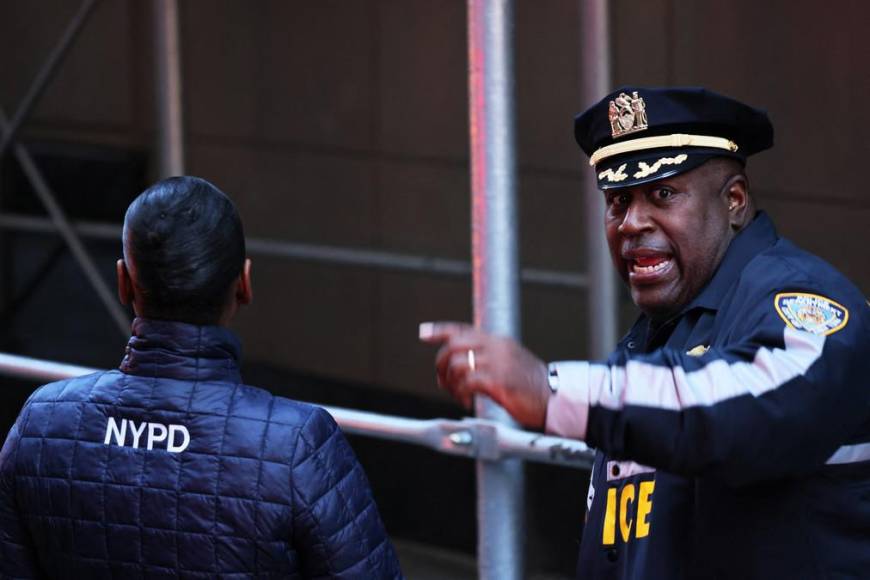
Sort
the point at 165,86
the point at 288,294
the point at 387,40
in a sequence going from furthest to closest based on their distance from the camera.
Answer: the point at 288,294
the point at 387,40
the point at 165,86

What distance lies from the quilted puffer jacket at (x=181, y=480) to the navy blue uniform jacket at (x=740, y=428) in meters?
0.44

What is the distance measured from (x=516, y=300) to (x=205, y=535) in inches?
64.6

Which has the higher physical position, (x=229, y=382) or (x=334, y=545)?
(x=229, y=382)

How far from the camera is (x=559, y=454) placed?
3701 mm

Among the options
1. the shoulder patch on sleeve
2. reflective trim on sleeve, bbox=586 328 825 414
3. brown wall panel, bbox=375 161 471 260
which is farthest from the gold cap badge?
brown wall panel, bbox=375 161 471 260

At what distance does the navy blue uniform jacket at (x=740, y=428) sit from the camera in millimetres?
1966

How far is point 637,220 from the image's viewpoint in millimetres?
2469

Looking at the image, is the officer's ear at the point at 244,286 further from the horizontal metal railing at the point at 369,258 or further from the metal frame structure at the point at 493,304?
the horizontal metal railing at the point at 369,258

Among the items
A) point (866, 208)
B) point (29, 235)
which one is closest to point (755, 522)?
point (866, 208)

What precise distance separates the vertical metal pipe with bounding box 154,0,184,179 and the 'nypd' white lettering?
11.8 feet

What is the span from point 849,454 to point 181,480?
989mm

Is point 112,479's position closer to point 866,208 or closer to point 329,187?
point 866,208

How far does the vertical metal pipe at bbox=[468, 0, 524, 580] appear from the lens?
3725 millimetres

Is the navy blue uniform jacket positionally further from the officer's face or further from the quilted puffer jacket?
the quilted puffer jacket
